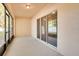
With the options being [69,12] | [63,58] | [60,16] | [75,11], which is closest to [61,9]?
[60,16]

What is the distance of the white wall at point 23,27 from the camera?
13469 mm

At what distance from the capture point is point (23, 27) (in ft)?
44.7

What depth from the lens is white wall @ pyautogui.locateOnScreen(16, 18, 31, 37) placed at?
13469 mm

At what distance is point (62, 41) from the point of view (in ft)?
14.6

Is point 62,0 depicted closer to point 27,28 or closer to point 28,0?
point 28,0

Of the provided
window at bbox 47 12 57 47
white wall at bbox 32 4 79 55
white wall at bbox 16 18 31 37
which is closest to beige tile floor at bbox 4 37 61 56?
window at bbox 47 12 57 47

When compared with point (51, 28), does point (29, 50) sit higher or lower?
lower

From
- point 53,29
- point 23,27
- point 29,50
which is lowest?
point 29,50

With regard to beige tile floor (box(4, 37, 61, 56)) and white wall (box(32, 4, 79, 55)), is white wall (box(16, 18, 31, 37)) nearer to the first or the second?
beige tile floor (box(4, 37, 61, 56))

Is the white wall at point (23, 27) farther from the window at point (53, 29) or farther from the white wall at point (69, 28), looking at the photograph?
the white wall at point (69, 28)

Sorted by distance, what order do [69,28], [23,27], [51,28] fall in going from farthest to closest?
[23,27]
[51,28]
[69,28]

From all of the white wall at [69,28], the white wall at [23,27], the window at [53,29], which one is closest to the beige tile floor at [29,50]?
the window at [53,29]

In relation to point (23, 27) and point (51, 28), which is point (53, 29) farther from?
point (23, 27)

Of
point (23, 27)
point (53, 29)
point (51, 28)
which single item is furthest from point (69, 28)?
point (23, 27)
